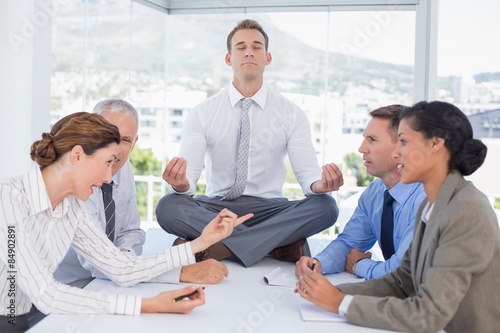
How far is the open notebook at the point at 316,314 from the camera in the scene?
2006 mm

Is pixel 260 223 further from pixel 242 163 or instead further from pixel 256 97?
pixel 256 97

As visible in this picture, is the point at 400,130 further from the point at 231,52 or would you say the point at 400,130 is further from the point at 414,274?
the point at 231,52

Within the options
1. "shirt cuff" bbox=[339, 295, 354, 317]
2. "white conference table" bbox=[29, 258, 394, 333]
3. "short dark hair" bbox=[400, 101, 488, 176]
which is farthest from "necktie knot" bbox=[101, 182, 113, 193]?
"short dark hair" bbox=[400, 101, 488, 176]

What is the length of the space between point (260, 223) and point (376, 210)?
2.24 feet

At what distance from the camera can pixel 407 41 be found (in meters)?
6.63

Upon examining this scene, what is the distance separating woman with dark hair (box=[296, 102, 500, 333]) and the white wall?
7.83 ft

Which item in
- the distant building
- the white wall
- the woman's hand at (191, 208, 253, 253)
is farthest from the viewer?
the distant building

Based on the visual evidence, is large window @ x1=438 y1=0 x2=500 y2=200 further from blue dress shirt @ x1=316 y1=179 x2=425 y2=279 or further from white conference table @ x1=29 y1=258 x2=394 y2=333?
white conference table @ x1=29 y1=258 x2=394 y2=333

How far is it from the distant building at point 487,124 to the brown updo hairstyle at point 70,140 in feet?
11.9

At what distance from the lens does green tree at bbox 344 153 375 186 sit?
22.0 feet

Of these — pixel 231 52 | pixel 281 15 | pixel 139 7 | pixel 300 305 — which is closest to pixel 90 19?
pixel 139 7

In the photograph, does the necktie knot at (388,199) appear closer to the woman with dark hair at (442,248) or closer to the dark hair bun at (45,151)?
the woman with dark hair at (442,248)

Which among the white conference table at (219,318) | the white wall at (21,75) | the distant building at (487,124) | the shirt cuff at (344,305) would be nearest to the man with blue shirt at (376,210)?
the white conference table at (219,318)

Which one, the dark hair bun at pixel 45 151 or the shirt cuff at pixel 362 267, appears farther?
the shirt cuff at pixel 362 267
